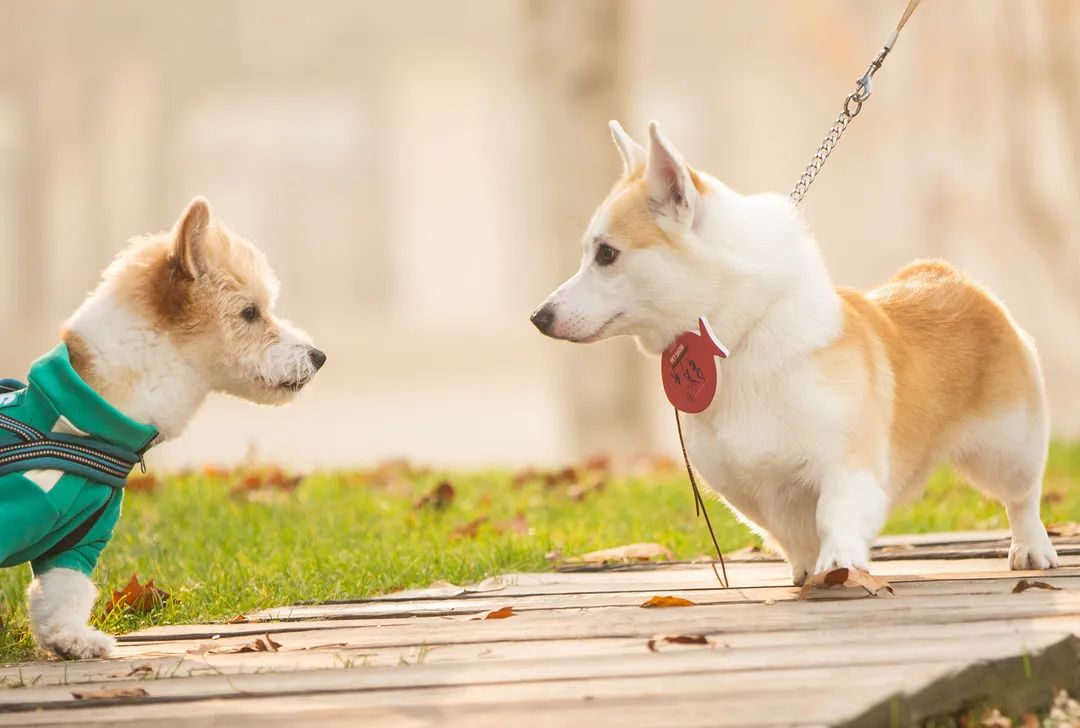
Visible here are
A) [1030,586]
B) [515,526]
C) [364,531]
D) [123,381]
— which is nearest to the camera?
[1030,586]

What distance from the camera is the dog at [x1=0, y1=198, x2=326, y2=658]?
3166 millimetres

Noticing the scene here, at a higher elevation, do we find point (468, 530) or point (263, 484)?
point (468, 530)

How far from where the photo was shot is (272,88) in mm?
16391

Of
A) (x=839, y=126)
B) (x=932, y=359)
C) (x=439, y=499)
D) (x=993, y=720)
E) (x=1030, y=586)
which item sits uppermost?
(x=839, y=126)

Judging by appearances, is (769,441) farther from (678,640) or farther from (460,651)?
(460,651)

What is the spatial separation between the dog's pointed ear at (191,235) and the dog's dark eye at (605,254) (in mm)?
1057

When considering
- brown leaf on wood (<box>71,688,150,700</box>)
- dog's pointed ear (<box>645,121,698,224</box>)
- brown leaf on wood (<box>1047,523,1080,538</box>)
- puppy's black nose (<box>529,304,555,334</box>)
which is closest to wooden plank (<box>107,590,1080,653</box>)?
→ brown leaf on wood (<box>71,688,150,700</box>)

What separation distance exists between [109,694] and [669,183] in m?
1.93

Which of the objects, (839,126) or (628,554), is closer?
(839,126)

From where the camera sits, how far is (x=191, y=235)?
11.6ft

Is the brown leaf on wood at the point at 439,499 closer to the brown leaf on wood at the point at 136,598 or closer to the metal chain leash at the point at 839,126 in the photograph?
the brown leaf on wood at the point at 136,598

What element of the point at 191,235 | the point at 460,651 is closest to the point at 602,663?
the point at 460,651

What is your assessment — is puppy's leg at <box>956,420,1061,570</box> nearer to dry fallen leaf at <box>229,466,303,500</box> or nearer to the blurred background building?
dry fallen leaf at <box>229,466,303,500</box>

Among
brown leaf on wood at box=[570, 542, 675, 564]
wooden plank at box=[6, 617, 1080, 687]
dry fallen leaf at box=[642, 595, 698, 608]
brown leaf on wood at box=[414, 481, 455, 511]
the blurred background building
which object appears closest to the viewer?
wooden plank at box=[6, 617, 1080, 687]
